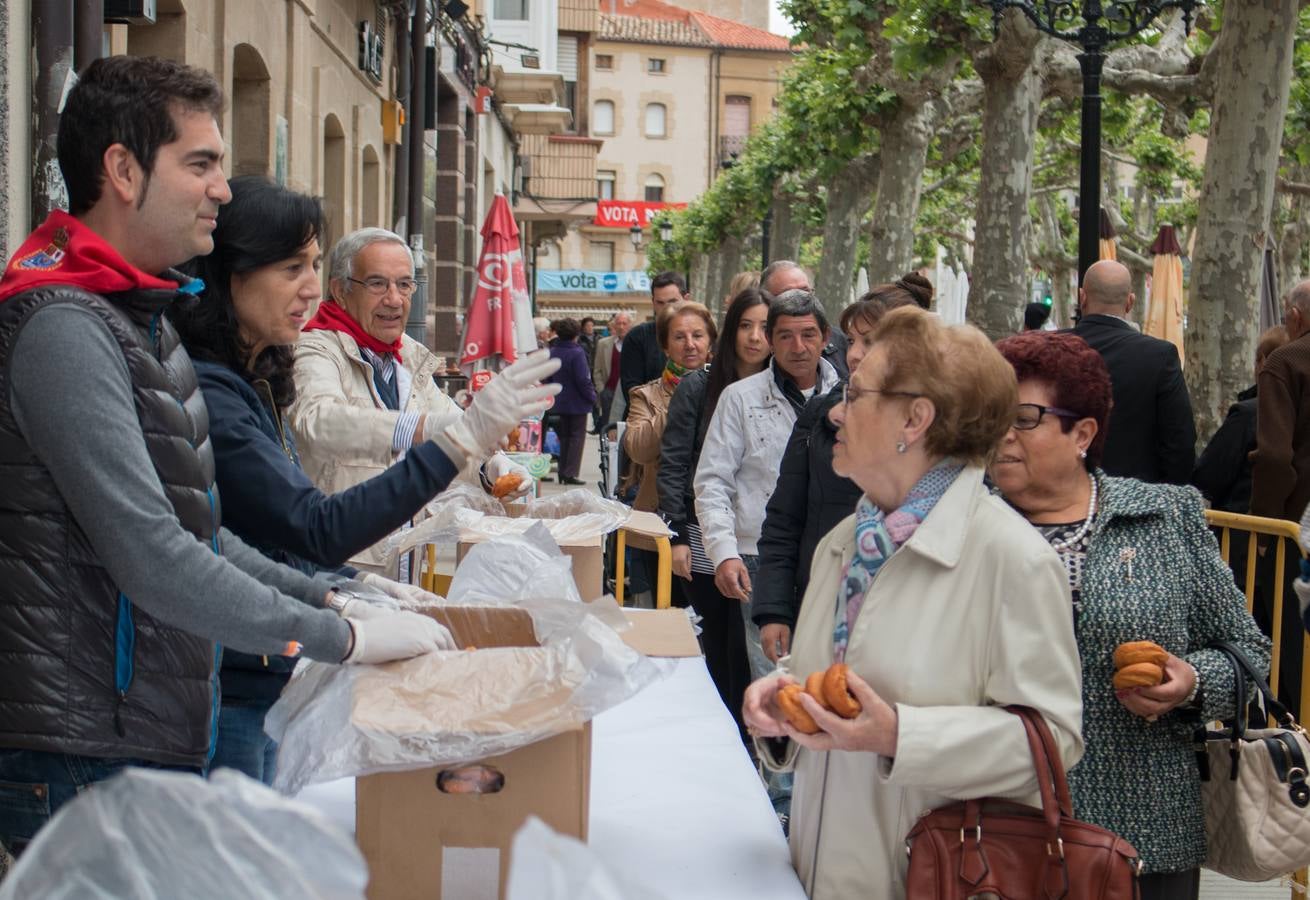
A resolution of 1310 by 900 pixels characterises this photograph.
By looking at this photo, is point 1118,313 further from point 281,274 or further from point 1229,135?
point 281,274

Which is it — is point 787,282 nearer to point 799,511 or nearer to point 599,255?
point 799,511

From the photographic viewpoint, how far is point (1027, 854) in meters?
2.38

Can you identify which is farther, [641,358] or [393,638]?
[641,358]

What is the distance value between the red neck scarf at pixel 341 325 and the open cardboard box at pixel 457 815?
2390mm

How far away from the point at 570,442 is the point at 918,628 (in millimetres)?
15757

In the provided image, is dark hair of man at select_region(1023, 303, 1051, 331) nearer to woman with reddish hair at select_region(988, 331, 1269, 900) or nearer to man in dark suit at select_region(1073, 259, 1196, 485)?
man in dark suit at select_region(1073, 259, 1196, 485)

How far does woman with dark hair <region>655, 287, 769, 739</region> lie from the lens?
6.11 metres

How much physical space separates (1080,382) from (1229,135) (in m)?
7.61

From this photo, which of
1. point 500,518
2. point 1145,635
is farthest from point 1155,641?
point 500,518

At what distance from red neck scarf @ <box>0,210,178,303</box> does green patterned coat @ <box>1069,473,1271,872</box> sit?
1.87 meters

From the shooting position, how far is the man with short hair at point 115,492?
207cm

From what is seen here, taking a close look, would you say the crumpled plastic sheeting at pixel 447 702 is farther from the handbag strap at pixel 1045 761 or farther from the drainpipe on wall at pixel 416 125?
the drainpipe on wall at pixel 416 125

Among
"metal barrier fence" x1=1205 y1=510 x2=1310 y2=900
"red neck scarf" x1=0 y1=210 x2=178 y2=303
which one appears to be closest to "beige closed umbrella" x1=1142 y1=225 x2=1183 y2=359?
"metal barrier fence" x1=1205 y1=510 x2=1310 y2=900

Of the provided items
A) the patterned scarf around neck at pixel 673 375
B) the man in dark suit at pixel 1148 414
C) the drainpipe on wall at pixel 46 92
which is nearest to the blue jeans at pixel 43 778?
the drainpipe on wall at pixel 46 92
